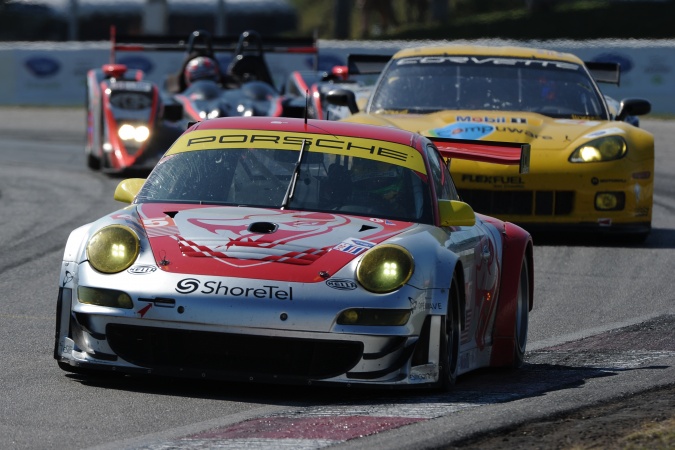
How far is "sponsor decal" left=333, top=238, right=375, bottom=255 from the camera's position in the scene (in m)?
5.66

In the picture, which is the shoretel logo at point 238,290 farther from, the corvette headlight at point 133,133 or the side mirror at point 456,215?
the corvette headlight at point 133,133

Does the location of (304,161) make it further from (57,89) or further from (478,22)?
(478,22)

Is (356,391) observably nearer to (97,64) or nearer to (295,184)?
(295,184)

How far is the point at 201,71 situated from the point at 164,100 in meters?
1.49

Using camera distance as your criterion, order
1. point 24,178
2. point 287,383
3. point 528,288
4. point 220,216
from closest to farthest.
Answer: point 287,383 → point 220,216 → point 528,288 → point 24,178

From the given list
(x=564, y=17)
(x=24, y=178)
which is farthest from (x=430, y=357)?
(x=564, y=17)

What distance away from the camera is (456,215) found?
20.7ft

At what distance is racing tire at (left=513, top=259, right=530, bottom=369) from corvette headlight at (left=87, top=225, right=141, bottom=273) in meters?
1.87

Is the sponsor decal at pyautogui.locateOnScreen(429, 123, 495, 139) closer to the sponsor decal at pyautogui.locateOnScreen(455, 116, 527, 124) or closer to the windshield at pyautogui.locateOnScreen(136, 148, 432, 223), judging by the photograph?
the sponsor decal at pyautogui.locateOnScreen(455, 116, 527, 124)

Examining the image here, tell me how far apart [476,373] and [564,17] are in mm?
37279

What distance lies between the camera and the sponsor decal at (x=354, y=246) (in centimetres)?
566

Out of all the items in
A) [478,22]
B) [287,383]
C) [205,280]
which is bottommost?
[478,22]

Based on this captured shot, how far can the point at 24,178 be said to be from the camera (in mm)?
15883

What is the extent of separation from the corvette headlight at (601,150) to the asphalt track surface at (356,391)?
32.2 inches
